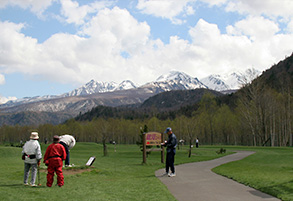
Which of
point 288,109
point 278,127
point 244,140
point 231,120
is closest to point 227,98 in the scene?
point 244,140

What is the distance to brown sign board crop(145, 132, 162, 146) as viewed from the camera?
25219mm

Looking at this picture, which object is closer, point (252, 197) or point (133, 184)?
point (252, 197)

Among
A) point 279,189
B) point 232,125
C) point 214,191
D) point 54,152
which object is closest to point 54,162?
point 54,152

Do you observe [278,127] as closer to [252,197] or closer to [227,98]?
[252,197]

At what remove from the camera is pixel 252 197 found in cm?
995

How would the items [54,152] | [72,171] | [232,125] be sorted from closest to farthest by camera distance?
[54,152], [72,171], [232,125]

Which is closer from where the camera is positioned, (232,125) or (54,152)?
(54,152)

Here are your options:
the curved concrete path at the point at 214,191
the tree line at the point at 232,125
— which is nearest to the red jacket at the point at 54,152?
the curved concrete path at the point at 214,191

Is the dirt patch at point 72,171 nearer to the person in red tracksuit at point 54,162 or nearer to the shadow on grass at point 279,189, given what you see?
the person in red tracksuit at point 54,162

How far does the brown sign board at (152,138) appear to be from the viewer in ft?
82.7

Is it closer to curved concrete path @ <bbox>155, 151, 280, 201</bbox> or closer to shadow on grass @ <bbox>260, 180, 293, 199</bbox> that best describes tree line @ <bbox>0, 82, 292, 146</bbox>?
curved concrete path @ <bbox>155, 151, 280, 201</bbox>

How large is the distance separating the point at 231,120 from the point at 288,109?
23.9 metres

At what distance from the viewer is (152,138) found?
25453mm

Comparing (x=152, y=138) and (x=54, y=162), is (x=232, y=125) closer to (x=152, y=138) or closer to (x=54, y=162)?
(x=152, y=138)
